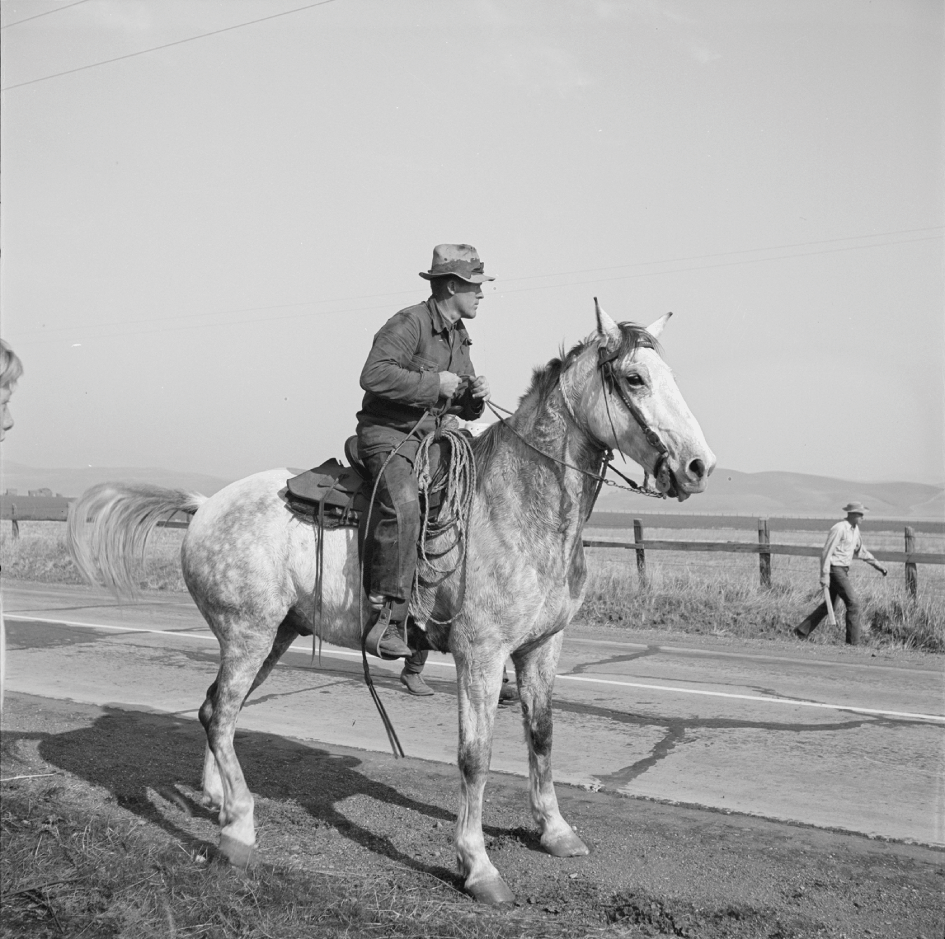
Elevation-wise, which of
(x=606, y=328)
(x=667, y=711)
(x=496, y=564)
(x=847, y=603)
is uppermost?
(x=606, y=328)

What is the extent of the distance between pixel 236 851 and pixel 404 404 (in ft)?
7.99

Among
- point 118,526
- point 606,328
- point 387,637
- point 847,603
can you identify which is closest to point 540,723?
point 387,637

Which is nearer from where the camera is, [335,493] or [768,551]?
[335,493]

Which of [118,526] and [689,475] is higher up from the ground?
[689,475]

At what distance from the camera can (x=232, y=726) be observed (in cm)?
531

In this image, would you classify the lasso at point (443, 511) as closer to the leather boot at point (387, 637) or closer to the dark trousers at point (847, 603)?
the leather boot at point (387, 637)

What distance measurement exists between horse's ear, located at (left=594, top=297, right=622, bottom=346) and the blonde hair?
2.58 meters

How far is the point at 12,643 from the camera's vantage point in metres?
12.4

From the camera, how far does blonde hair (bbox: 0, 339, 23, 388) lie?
10.9 feet

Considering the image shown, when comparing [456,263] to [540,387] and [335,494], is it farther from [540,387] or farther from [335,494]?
[335,494]

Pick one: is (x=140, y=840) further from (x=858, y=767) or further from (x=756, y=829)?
(x=858, y=767)

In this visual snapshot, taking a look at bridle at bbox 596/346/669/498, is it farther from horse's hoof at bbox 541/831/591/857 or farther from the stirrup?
horse's hoof at bbox 541/831/591/857

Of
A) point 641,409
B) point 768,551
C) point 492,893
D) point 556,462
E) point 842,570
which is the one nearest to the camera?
point 492,893

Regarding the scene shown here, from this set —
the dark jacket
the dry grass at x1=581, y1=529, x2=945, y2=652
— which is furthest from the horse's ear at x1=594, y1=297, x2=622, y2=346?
the dry grass at x1=581, y1=529, x2=945, y2=652
